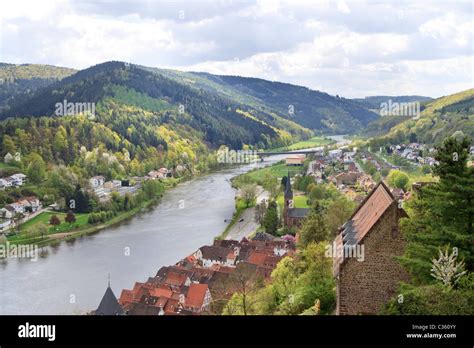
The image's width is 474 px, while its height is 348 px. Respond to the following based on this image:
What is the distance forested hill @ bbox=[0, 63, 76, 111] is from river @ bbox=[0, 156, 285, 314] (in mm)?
50866

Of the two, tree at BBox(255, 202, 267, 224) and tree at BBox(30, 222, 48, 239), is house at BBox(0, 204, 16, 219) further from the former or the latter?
tree at BBox(255, 202, 267, 224)

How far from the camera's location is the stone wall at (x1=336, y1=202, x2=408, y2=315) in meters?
6.53

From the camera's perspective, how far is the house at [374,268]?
653 centimetres

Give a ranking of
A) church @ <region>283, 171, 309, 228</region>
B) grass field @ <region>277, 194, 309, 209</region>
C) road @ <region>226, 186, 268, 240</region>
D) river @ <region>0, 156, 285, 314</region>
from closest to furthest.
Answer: river @ <region>0, 156, 285, 314</region> < church @ <region>283, 171, 309, 228</region> < road @ <region>226, 186, 268, 240</region> < grass field @ <region>277, 194, 309, 209</region>

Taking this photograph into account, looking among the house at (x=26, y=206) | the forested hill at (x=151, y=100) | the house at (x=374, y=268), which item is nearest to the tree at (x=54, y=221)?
the house at (x=26, y=206)

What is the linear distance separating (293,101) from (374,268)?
118813mm

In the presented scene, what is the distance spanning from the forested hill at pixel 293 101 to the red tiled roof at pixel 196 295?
85.1 m

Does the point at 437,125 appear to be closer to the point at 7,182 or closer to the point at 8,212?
the point at 7,182

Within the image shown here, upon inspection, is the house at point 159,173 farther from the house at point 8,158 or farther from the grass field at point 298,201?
the grass field at point 298,201

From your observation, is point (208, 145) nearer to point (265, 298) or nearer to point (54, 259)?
point (54, 259)

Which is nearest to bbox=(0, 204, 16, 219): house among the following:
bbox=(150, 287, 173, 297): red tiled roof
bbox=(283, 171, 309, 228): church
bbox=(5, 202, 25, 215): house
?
bbox=(5, 202, 25, 215): house

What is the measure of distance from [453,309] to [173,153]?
146ft
